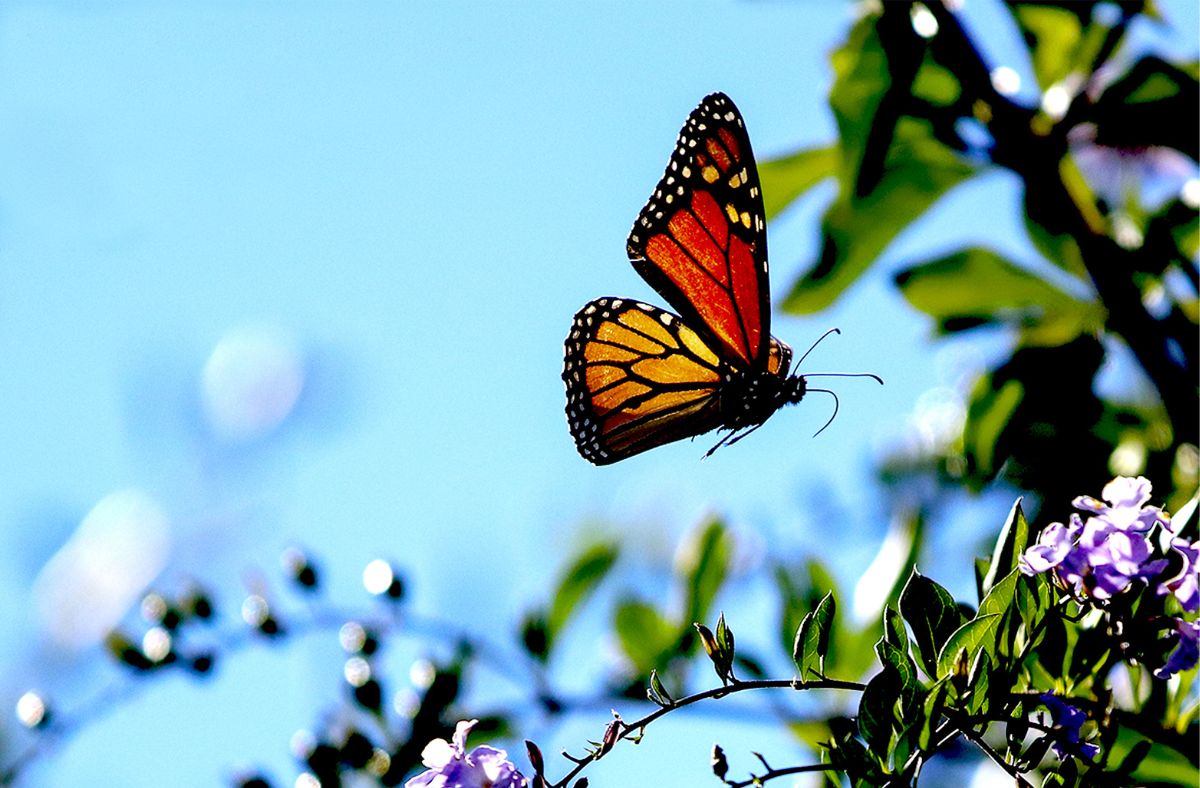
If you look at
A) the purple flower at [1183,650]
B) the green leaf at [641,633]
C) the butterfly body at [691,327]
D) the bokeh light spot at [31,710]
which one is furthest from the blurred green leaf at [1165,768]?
the bokeh light spot at [31,710]

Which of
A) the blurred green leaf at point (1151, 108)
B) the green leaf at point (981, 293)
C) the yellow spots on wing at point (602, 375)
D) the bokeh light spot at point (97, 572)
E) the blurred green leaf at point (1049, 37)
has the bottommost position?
the bokeh light spot at point (97, 572)

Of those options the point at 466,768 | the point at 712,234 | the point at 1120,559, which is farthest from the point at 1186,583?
the point at 712,234

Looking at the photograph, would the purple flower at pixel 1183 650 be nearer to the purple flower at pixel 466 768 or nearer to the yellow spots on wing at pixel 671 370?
the purple flower at pixel 466 768

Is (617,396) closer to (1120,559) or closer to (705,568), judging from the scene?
(705,568)

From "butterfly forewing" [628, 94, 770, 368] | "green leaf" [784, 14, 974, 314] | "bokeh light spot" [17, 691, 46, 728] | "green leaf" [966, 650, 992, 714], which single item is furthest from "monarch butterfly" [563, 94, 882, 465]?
"bokeh light spot" [17, 691, 46, 728]

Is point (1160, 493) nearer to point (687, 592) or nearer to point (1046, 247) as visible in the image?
point (1046, 247)

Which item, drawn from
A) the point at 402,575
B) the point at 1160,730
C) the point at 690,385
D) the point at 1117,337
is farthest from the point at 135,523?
the point at 1160,730
